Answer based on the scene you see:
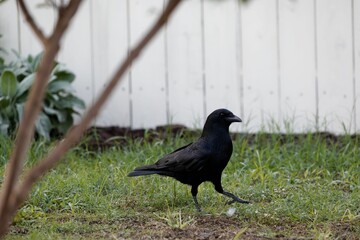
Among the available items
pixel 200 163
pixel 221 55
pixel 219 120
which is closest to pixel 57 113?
pixel 221 55

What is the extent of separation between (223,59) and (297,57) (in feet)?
2.46

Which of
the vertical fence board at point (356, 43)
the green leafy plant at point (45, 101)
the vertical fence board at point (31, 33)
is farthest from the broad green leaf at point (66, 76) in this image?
the vertical fence board at point (356, 43)

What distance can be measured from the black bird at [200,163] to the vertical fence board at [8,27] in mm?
3387

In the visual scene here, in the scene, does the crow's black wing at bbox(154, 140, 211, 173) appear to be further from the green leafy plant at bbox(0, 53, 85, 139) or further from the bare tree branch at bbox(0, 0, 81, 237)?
the bare tree branch at bbox(0, 0, 81, 237)

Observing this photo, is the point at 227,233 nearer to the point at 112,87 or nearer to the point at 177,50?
the point at 112,87

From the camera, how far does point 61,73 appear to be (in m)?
7.30

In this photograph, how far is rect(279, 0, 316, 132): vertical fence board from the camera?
7484 mm

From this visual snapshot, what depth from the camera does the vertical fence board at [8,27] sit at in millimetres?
7684

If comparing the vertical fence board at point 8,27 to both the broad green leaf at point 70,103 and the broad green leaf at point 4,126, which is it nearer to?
the broad green leaf at point 70,103

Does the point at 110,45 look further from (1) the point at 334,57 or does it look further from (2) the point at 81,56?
(1) the point at 334,57

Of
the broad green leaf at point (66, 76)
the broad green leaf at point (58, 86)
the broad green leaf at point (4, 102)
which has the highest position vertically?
the broad green leaf at point (66, 76)

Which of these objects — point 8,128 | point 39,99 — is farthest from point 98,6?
point 39,99

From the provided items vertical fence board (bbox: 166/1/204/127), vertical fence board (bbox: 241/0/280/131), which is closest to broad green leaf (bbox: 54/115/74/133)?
vertical fence board (bbox: 166/1/204/127)

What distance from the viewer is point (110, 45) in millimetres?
7672
